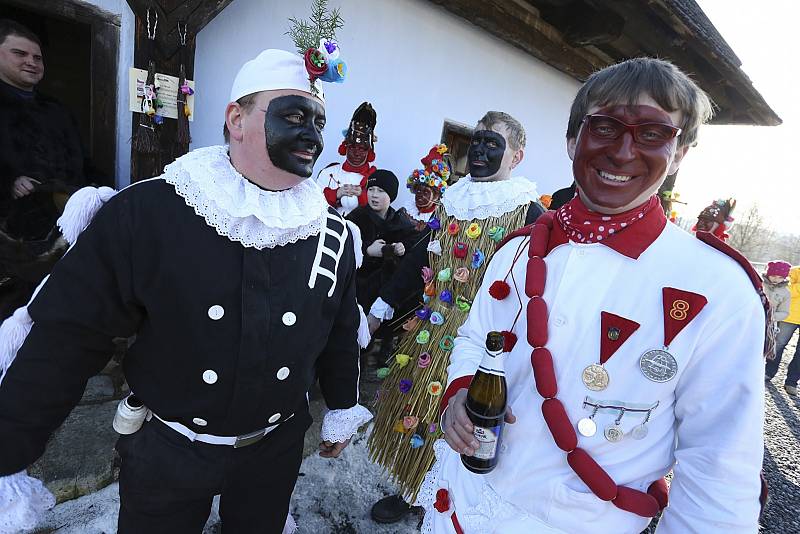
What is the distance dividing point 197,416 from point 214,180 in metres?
0.79

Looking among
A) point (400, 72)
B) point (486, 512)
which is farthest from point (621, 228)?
point (400, 72)

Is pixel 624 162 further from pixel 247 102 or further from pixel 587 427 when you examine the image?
pixel 247 102

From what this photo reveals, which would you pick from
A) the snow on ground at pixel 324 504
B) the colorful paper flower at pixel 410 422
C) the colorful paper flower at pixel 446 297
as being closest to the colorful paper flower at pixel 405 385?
the colorful paper flower at pixel 410 422

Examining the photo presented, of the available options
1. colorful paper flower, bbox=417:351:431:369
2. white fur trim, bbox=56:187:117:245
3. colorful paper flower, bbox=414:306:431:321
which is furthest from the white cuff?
white fur trim, bbox=56:187:117:245

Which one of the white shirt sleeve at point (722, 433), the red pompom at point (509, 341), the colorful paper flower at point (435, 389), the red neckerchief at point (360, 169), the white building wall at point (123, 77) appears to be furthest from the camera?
the red neckerchief at point (360, 169)

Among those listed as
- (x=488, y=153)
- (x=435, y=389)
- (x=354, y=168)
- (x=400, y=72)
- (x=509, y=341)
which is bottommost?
(x=435, y=389)

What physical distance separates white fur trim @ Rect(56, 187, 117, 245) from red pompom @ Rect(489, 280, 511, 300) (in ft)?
4.48

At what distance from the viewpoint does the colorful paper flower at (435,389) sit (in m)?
2.22

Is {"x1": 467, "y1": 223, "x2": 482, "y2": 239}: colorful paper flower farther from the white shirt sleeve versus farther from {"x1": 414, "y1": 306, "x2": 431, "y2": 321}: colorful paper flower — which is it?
the white shirt sleeve

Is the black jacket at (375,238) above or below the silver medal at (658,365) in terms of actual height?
below

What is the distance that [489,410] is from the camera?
3.81 ft

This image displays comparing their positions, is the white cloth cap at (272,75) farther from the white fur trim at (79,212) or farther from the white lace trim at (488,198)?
the white lace trim at (488,198)

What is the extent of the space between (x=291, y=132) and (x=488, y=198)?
1.30 metres

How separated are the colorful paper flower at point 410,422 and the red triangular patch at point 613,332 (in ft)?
4.83
